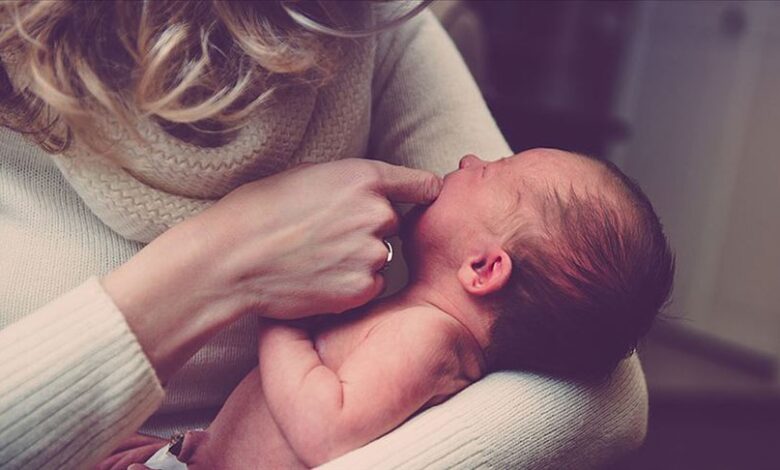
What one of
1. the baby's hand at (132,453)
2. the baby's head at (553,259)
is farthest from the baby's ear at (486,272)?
the baby's hand at (132,453)

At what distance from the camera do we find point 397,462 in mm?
744

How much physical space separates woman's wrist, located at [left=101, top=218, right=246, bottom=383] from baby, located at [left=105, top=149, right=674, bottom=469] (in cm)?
8

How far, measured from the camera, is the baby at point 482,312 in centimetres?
81

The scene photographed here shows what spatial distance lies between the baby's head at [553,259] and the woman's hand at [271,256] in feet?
0.26

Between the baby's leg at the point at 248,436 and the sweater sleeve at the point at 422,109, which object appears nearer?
the baby's leg at the point at 248,436

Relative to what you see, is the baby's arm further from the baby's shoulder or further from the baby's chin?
the baby's chin

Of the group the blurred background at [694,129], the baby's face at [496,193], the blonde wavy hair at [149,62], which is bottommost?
the blurred background at [694,129]

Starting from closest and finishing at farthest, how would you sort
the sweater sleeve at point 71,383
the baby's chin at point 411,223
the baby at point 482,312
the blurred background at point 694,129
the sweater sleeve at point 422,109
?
the sweater sleeve at point 71,383
the baby at point 482,312
the baby's chin at point 411,223
the sweater sleeve at point 422,109
the blurred background at point 694,129

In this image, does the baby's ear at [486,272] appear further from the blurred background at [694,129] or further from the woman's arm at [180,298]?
the blurred background at [694,129]

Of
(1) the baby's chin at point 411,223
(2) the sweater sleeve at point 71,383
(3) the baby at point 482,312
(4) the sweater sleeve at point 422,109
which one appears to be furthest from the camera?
(4) the sweater sleeve at point 422,109

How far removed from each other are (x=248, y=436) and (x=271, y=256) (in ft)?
0.61

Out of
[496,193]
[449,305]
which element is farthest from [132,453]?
[496,193]

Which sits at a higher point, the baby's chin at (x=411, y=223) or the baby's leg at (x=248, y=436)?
the baby's chin at (x=411, y=223)

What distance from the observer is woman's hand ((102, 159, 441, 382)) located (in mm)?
780
